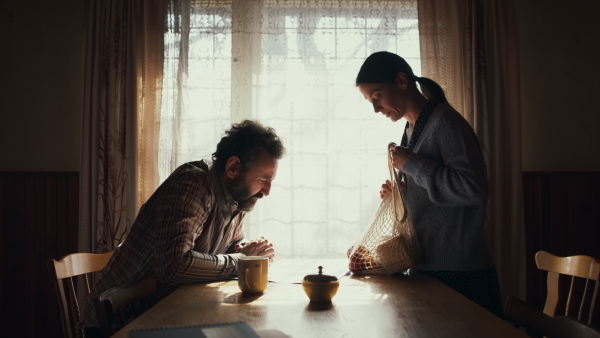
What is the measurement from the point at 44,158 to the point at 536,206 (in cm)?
304

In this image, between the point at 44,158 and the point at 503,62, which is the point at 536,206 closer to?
the point at 503,62

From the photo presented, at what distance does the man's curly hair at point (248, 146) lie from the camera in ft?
6.59

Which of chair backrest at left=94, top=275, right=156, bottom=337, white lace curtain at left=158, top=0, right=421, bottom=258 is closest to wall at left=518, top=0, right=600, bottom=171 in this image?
white lace curtain at left=158, top=0, right=421, bottom=258

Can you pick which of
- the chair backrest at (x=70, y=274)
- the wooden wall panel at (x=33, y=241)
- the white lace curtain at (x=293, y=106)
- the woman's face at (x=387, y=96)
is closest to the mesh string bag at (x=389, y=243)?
the woman's face at (x=387, y=96)

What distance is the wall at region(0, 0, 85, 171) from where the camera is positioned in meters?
3.43

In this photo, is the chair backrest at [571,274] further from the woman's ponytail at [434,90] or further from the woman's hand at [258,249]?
the woman's hand at [258,249]

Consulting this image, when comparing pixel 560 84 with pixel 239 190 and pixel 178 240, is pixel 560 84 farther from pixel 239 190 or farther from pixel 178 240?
pixel 178 240

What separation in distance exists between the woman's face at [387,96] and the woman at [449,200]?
4.2 inches

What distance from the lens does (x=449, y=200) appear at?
71.2 inches

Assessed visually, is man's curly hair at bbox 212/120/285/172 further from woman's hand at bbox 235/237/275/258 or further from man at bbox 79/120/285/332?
woman's hand at bbox 235/237/275/258

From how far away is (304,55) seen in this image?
330 centimetres

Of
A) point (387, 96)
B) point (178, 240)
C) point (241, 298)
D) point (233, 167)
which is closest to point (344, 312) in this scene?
point (241, 298)

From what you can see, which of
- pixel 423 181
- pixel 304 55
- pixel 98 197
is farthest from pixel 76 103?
pixel 423 181

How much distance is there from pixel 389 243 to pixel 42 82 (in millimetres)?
2623
